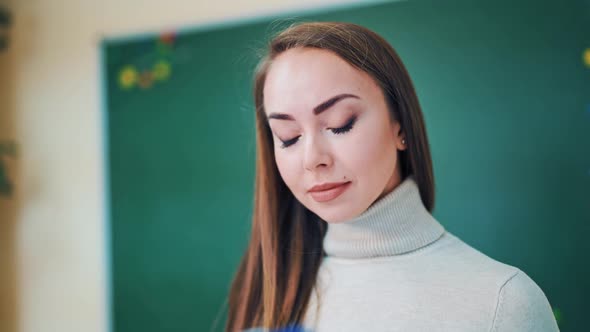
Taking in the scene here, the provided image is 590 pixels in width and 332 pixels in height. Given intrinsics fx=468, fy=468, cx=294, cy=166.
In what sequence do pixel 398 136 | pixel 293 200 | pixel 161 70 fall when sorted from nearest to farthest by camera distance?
pixel 398 136, pixel 293 200, pixel 161 70

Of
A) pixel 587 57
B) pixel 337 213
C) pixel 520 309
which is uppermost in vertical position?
pixel 587 57

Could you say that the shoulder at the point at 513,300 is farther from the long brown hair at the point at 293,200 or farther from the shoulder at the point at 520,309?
the long brown hair at the point at 293,200

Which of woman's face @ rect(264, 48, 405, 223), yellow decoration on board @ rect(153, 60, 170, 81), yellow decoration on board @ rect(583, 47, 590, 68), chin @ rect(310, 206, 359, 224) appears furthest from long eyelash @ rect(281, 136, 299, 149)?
yellow decoration on board @ rect(153, 60, 170, 81)

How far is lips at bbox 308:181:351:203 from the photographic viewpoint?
67 centimetres

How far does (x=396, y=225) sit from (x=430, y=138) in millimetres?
221

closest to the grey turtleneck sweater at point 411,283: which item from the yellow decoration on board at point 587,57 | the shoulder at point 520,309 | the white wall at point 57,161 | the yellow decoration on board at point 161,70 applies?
the shoulder at point 520,309

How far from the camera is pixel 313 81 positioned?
2.13ft

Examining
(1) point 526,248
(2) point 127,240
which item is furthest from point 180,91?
(1) point 526,248

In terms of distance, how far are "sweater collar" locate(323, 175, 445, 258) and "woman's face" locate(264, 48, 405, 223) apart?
3 cm

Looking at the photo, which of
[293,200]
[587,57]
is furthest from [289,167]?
[587,57]

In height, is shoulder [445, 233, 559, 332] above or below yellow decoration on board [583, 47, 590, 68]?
below

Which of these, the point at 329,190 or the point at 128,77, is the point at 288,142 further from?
the point at 128,77

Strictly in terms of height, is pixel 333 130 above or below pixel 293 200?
above

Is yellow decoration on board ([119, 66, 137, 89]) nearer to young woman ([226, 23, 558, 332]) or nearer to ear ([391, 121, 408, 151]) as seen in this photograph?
young woman ([226, 23, 558, 332])
